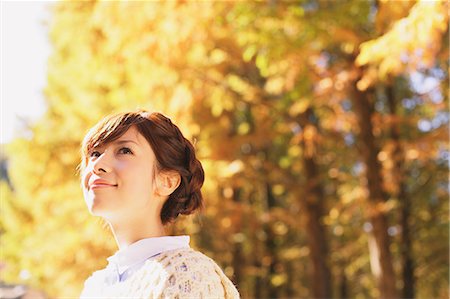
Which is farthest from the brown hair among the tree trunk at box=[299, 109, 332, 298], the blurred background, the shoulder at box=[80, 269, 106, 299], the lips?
the tree trunk at box=[299, 109, 332, 298]

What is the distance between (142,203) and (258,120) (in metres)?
8.64

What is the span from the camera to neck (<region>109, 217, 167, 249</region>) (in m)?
1.62

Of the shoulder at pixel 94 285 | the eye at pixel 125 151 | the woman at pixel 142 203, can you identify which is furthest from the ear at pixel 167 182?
the shoulder at pixel 94 285

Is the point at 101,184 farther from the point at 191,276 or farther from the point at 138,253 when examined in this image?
the point at 191,276

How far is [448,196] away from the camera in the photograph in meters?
13.2

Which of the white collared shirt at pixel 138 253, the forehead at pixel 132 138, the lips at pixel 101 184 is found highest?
the forehead at pixel 132 138

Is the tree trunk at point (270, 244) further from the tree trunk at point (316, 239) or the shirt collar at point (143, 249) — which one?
the shirt collar at point (143, 249)

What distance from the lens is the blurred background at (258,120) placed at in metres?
6.28

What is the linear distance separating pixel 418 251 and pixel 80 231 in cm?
811

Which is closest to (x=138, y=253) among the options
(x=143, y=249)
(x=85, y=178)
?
(x=143, y=249)

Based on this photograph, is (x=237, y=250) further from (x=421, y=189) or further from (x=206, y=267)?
(x=206, y=267)

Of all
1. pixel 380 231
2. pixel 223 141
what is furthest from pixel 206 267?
pixel 223 141

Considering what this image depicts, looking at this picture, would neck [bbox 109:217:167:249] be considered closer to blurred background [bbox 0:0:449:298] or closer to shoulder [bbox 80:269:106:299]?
shoulder [bbox 80:269:106:299]

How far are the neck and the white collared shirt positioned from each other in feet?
0.08
